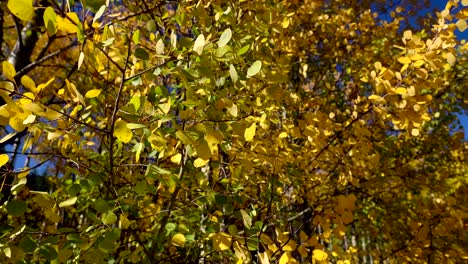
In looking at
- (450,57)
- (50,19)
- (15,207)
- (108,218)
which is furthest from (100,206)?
(450,57)

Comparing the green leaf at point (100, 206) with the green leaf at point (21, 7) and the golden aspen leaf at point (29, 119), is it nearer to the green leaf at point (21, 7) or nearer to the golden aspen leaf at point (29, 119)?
the golden aspen leaf at point (29, 119)

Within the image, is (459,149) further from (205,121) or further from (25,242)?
(25,242)

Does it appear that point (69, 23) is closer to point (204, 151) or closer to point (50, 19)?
point (50, 19)

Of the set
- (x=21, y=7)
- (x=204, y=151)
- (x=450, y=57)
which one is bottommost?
(x=204, y=151)

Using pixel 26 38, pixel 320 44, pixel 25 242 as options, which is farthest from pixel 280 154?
pixel 320 44

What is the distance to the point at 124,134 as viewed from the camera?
39.4 inches

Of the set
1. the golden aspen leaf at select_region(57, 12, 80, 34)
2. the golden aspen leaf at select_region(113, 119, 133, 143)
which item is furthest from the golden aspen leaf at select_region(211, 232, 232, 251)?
the golden aspen leaf at select_region(57, 12, 80, 34)

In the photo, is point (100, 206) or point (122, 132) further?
point (100, 206)

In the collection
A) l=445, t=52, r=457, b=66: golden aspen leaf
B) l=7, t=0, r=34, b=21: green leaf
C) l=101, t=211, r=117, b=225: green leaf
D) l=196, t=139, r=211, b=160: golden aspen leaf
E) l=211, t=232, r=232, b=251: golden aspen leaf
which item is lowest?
l=211, t=232, r=232, b=251: golden aspen leaf

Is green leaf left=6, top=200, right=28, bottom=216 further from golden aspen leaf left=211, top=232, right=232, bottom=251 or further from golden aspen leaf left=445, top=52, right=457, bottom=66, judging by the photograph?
golden aspen leaf left=445, top=52, right=457, bottom=66

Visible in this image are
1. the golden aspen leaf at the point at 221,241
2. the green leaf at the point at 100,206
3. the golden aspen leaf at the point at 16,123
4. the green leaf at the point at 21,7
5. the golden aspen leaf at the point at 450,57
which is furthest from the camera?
the golden aspen leaf at the point at 450,57

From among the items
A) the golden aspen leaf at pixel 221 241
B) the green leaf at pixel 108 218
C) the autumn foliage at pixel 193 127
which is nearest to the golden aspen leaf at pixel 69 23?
the autumn foliage at pixel 193 127

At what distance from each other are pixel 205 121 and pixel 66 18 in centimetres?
53

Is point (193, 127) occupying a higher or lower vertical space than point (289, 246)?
higher
